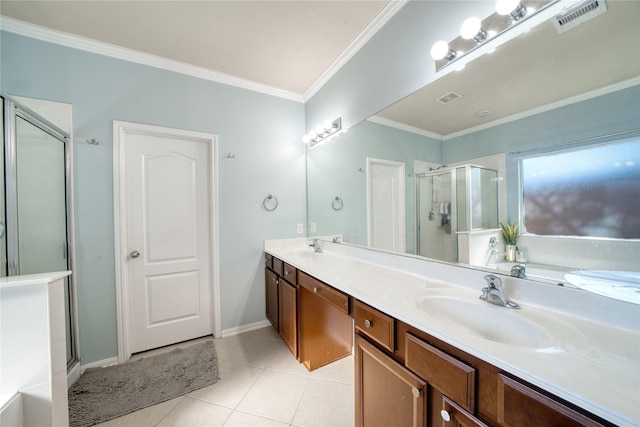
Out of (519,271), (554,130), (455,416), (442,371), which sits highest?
(554,130)

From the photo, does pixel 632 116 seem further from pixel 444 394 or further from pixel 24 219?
pixel 24 219

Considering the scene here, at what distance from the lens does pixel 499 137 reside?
3.54ft

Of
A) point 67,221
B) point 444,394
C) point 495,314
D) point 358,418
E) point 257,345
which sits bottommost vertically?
point 257,345

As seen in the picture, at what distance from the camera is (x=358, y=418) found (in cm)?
112

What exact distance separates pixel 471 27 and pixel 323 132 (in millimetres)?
1417

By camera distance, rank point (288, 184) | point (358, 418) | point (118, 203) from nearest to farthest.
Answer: point (358, 418)
point (118, 203)
point (288, 184)

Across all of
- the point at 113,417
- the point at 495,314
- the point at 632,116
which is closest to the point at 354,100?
the point at 632,116

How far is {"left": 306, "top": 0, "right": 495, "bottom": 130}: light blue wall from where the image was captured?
1.18 metres

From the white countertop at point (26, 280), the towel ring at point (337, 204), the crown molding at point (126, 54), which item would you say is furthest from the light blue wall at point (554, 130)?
the crown molding at point (126, 54)

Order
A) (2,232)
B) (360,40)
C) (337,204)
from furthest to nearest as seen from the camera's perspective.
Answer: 1. (337,204)
2. (360,40)
3. (2,232)

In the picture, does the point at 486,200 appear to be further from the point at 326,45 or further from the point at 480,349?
the point at 326,45

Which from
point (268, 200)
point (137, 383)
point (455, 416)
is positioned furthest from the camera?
point (268, 200)

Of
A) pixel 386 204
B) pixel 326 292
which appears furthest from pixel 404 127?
pixel 326 292

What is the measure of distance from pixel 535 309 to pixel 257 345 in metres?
2.07
